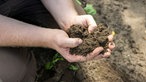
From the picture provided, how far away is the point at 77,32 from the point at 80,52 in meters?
0.11

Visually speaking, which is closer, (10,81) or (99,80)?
(10,81)

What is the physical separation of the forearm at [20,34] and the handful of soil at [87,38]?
14 cm

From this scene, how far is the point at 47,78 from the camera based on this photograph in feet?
7.39

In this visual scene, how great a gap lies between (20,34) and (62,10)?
0.33 meters

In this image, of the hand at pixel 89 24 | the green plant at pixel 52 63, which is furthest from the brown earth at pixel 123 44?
the hand at pixel 89 24

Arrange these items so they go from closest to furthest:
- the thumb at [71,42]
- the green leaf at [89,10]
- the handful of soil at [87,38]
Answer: the thumb at [71,42] → the handful of soil at [87,38] → the green leaf at [89,10]

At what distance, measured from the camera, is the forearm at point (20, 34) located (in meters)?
1.66

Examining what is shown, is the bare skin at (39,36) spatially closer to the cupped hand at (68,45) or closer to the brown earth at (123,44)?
the cupped hand at (68,45)

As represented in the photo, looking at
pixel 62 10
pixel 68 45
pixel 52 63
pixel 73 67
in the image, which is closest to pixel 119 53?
pixel 73 67

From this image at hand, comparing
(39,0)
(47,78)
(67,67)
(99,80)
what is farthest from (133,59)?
(39,0)

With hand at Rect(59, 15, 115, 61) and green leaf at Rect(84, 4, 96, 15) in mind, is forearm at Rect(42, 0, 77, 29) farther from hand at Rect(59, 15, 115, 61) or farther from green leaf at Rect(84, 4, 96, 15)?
green leaf at Rect(84, 4, 96, 15)

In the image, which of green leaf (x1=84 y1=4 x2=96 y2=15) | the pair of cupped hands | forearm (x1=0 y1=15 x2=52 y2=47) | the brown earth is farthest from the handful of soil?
green leaf (x1=84 y1=4 x2=96 y2=15)

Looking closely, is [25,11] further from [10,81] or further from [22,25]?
[10,81]

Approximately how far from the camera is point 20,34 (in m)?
1.67
